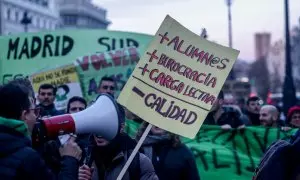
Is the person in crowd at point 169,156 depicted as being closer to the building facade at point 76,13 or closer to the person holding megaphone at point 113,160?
the person holding megaphone at point 113,160

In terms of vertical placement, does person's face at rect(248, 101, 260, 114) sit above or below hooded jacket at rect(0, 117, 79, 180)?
below

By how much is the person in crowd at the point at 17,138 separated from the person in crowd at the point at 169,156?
2160 millimetres

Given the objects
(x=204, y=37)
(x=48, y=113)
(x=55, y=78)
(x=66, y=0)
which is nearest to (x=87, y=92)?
(x=55, y=78)

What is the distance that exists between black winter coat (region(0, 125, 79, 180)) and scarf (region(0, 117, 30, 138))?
0.7 inches

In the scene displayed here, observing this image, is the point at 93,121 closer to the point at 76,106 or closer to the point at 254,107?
the point at 76,106

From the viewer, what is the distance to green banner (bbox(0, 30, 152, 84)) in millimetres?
10477

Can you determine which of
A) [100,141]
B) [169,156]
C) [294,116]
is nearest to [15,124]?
[100,141]

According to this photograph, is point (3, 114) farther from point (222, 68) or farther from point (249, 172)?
point (249, 172)

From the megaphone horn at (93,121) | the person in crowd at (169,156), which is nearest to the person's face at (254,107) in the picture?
the person in crowd at (169,156)

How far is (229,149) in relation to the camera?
7.24 meters

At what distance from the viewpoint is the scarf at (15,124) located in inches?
129

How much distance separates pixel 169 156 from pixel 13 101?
2390 mm

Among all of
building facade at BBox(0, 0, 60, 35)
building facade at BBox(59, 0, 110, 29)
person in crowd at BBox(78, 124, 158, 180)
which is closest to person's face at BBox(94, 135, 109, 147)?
person in crowd at BBox(78, 124, 158, 180)

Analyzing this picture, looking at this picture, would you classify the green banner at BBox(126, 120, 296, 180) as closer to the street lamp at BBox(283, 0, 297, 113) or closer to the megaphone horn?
the megaphone horn
